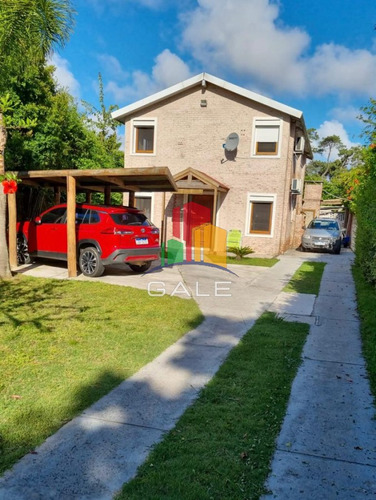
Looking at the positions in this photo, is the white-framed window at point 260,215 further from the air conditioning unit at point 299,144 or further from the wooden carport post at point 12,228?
the wooden carport post at point 12,228

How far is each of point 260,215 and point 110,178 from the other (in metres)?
8.84

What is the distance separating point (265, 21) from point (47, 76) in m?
8.49

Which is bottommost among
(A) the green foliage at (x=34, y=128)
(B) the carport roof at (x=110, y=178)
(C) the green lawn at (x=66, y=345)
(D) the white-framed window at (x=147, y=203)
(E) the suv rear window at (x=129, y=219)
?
(C) the green lawn at (x=66, y=345)

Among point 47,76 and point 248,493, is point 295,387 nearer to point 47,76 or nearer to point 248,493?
point 248,493

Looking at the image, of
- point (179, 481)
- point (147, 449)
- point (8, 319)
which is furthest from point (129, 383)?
point (8, 319)

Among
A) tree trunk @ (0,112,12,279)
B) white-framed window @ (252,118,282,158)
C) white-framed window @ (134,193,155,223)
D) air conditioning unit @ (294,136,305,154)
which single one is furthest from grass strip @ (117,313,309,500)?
air conditioning unit @ (294,136,305,154)

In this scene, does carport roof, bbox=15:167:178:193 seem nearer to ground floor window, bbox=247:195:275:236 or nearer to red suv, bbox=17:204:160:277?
red suv, bbox=17:204:160:277

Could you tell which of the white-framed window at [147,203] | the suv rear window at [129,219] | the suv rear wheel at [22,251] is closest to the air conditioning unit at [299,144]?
the white-framed window at [147,203]

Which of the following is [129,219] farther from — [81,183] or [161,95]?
[161,95]

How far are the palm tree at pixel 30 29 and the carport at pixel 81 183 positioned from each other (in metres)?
2.00

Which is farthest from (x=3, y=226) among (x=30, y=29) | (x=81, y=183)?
(x=30, y=29)

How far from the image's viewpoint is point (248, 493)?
2.36 meters

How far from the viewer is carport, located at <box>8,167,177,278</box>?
920 cm

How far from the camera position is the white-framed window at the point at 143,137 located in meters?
18.1
